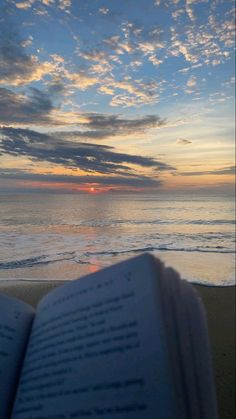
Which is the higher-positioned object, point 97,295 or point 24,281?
point 97,295

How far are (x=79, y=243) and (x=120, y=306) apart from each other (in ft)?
23.9

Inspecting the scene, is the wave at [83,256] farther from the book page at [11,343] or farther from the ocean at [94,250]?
the book page at [11,343]

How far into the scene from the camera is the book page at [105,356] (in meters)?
0.72

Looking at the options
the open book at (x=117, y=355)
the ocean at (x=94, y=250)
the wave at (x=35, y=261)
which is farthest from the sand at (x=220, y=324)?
the open book at (x=117, y=355)

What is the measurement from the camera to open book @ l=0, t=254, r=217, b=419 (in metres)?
0.72

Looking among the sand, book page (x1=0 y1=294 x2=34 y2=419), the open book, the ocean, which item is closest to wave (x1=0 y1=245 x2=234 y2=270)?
the ocean

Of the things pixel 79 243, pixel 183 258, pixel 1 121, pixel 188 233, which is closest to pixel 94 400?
pixel 1 121

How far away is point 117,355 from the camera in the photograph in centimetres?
76

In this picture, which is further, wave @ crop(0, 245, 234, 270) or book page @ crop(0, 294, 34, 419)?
wave @ crop(0, 245, 234, 270)

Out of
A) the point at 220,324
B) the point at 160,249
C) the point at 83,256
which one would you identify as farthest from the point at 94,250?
the point at 220,324

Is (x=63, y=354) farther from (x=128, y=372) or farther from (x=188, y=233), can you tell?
(x=188, y=233)

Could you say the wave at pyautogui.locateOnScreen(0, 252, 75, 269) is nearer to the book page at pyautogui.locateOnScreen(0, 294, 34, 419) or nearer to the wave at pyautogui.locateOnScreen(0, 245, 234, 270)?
the wave at pyautogui.locateOnScreen(0, 245, 234, 270)

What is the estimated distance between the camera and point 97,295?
845 mm

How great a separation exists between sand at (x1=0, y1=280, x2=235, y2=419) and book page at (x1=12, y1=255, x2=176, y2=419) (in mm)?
1853
